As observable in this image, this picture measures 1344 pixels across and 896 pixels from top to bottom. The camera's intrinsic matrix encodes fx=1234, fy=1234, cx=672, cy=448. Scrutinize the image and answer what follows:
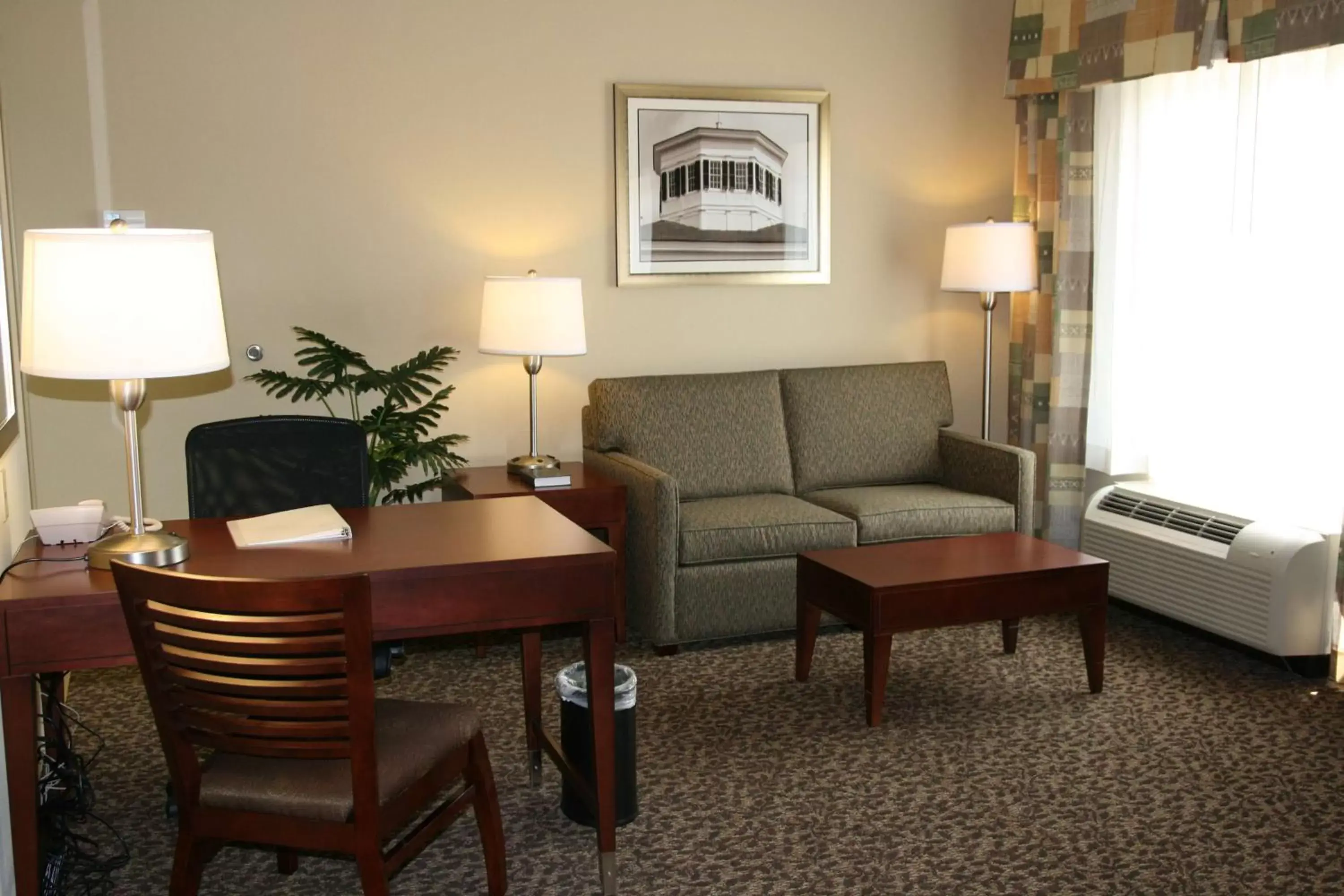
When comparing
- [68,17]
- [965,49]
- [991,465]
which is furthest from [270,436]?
[965,49]

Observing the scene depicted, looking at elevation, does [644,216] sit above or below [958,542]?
above

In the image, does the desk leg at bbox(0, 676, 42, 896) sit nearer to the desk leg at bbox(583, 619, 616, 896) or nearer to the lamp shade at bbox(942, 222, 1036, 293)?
the desk leg at bbox(583, 619, 616, 896)

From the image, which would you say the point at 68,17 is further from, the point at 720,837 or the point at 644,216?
the point at 720,837

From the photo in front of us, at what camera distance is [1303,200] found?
165 inches

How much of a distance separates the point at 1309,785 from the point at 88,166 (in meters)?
4.44

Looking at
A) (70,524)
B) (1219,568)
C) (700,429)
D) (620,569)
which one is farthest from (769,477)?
(70,524)

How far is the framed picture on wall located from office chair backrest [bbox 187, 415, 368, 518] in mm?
2031

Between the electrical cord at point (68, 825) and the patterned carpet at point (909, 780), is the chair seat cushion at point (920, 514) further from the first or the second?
the electrical cord at point (68, 825)

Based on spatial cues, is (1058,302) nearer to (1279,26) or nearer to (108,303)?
(1279,26)

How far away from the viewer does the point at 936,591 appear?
3762 millimetres

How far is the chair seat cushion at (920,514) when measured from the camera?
4.64m

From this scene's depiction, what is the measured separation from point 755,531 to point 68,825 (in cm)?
235

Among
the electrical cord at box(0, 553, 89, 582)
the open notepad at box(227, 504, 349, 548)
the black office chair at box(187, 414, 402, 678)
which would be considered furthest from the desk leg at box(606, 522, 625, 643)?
the electrical cord at box(0, 553, 89, 582)

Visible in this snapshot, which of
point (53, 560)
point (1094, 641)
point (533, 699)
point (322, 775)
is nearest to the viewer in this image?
point (322, 775)
